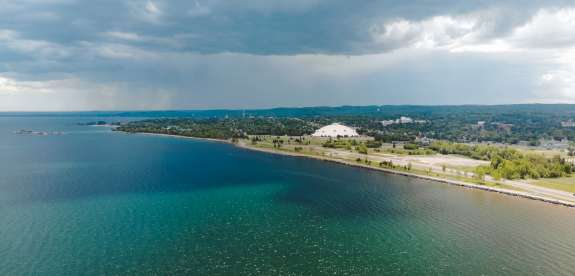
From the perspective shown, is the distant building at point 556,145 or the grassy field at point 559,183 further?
the distant building at point 556,145

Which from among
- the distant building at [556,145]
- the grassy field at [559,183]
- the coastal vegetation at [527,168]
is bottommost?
the distant building at [556,145]

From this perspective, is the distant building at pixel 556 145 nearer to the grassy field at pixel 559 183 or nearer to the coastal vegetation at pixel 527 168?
the coastal vegetation at pixel 527 168

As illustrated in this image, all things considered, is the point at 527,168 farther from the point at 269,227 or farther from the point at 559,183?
the point at 269,227

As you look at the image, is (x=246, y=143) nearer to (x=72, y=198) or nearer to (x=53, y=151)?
(x=53, y=151)

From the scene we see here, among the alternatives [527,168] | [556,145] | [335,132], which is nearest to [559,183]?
[527,168]

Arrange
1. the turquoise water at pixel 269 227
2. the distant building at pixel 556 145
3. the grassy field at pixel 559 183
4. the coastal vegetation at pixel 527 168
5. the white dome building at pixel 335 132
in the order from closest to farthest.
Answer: the turquoise water at pixel 269 227 → the grassy field at pixel 559 183 → the coastal vegetation at pixel 527 168 → the distant building at pixel 556 145 → the white dome building at pixel 335 132

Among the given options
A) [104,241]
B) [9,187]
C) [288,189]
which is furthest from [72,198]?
[288,189]

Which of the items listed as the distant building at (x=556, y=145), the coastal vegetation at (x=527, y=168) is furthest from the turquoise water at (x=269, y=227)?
the distant building at (x=556, y=145)

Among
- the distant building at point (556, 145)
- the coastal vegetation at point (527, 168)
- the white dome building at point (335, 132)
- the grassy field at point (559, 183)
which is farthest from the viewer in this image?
the white dome building at point (335, 132)
